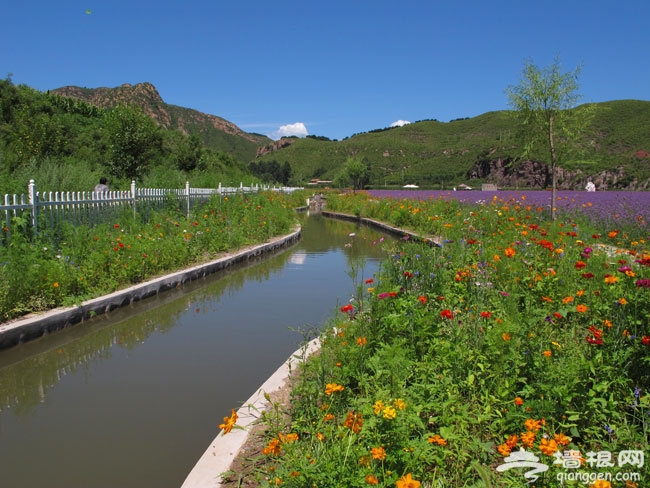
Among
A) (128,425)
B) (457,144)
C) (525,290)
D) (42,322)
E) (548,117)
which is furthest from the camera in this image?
(457,144)

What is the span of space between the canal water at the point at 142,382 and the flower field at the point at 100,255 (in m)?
0.56

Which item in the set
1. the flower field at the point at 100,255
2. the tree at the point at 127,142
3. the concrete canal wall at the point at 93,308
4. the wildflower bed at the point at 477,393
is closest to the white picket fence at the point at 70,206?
the flower field at the point at 100,255

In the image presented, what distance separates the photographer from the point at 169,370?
4.85 metres

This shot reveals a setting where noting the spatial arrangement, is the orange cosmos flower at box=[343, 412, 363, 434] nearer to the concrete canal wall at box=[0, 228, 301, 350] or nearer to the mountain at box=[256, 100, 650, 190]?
the concrete canal wall at box=[0, 228, 301, 350]

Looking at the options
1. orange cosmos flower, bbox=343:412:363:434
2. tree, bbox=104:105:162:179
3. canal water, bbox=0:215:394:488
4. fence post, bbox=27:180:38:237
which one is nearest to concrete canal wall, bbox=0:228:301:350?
canal water, bbox=0:215:394:488

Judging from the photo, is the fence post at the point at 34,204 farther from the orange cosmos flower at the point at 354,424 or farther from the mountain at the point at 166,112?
the mountain at the point at 166,112

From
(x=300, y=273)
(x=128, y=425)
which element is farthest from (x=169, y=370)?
(x=300, y=273)

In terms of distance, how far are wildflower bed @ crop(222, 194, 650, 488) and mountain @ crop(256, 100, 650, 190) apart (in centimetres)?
3066

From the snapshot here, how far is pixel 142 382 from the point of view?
179 inches

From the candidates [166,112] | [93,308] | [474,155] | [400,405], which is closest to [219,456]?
[400,405]

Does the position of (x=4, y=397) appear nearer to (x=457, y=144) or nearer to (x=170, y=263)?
(x=170, y=263)

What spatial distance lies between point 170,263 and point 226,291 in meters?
1.35

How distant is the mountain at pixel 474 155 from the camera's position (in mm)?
49469

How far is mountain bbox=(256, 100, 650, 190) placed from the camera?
4947cm
